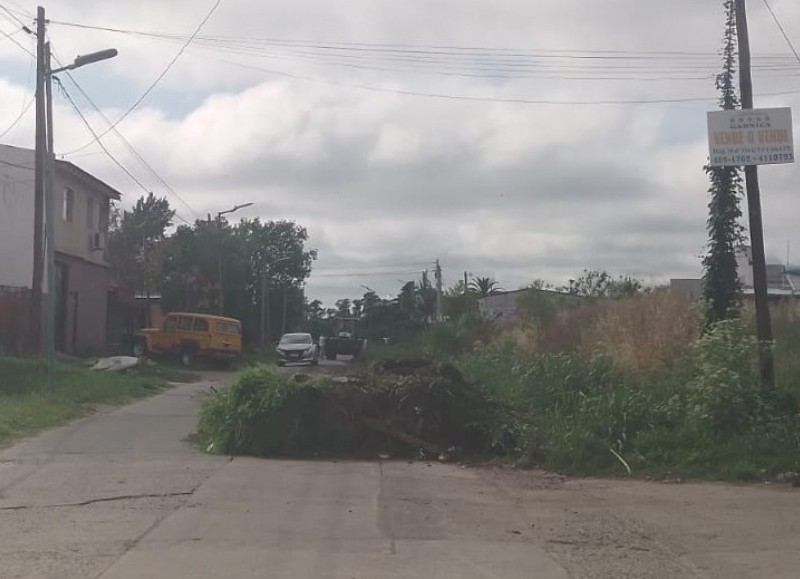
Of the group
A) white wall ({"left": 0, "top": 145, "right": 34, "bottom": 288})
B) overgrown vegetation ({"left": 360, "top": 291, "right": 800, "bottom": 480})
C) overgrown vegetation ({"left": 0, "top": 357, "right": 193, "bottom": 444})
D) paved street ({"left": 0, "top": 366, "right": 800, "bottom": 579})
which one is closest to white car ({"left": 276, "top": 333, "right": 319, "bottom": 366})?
white wall ({"left": 0, "top": 145, "right": 34, "bottom": 288})

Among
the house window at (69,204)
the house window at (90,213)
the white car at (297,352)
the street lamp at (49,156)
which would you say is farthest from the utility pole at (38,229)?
the white car at (297,352)

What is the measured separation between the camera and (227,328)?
138 ft

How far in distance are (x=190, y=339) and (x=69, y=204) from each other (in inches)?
283

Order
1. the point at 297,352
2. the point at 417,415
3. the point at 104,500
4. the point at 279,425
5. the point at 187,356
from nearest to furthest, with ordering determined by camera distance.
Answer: the point at 104,500
the point at 279,425
the point at 417,415
the point at 187,356
the point at 297,352

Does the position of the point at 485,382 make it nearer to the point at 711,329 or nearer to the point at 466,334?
the point at 711,329

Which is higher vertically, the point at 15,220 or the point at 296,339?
the point at 15,220

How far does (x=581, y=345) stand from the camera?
23.6m

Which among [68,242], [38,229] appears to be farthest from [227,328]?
[38,229]

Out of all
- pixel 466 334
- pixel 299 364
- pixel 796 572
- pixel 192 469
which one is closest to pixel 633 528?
pixel 796 572

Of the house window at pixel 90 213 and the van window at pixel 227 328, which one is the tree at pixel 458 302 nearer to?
the van window at pixel 227 328

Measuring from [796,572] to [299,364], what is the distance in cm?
3636

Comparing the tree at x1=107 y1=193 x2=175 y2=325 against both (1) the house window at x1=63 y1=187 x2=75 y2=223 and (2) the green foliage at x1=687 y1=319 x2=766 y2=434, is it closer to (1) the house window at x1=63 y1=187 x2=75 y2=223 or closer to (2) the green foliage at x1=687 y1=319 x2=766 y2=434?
(1) the house window at x1=63 y1=187 x2=75 y2=223

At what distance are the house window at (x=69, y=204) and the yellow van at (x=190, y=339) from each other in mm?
6126

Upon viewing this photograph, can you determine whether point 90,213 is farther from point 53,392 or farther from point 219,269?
point 53,392
